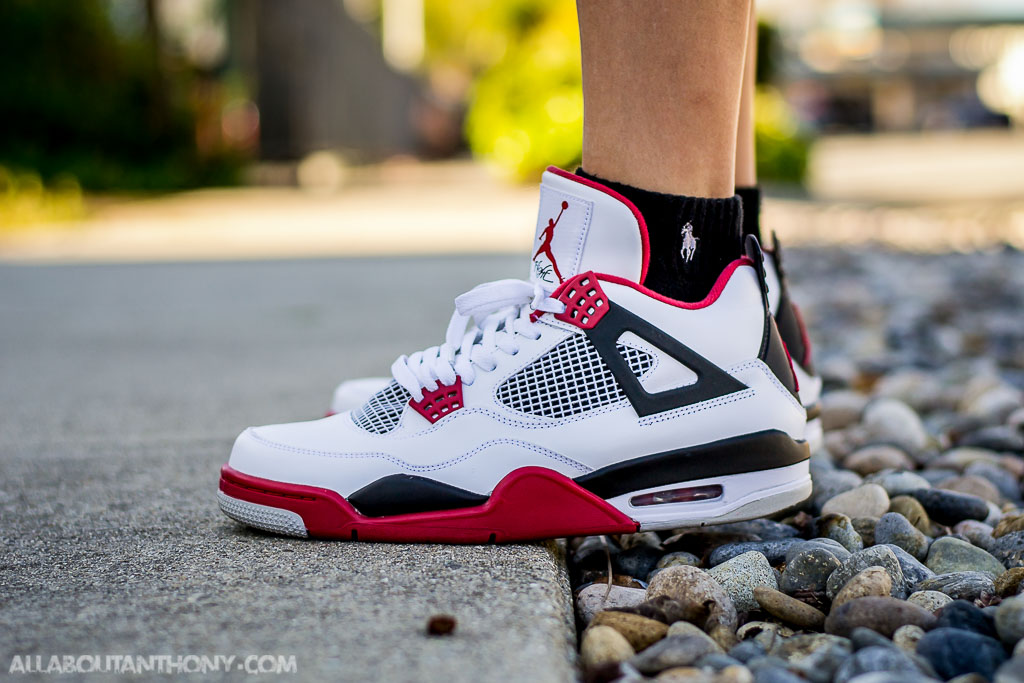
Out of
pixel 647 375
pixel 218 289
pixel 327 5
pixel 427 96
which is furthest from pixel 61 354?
pixel 427 96

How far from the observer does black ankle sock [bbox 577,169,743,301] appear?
125 cm

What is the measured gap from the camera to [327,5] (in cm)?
1109

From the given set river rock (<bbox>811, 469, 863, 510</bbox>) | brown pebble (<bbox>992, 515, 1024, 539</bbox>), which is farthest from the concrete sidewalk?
brown pebble (<bbox>992, 515, 1024, 539</bbox>)

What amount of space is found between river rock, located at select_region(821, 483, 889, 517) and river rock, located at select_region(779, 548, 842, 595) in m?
0.25

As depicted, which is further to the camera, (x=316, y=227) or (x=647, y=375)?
(x=316, y=227)

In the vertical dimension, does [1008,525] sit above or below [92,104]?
below

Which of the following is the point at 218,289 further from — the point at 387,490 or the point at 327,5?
the point at 327,5

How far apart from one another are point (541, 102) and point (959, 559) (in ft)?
31.0

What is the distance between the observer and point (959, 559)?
50.8 inches

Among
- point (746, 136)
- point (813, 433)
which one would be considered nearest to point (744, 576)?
point (813, 433)

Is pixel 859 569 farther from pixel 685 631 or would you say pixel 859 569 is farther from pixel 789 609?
pixel 685 631

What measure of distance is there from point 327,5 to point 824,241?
7.32 meters

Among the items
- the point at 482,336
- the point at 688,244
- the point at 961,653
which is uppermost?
the point at 688,244

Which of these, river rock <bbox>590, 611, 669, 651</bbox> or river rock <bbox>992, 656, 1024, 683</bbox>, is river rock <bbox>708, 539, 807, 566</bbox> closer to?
river rock <bbox>590, 611, 669, 651</bbox>
